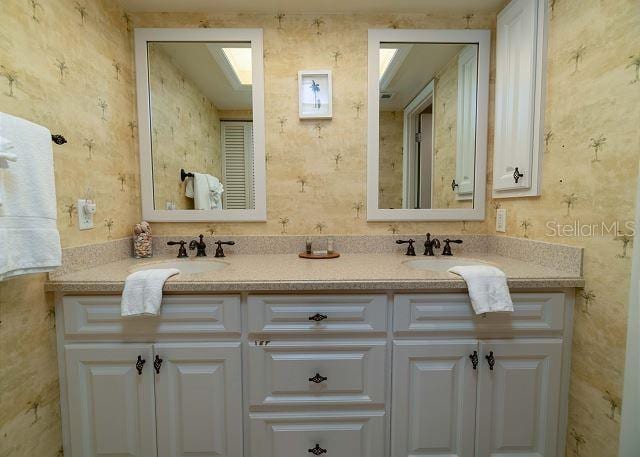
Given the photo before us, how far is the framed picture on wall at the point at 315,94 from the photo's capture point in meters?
1.50

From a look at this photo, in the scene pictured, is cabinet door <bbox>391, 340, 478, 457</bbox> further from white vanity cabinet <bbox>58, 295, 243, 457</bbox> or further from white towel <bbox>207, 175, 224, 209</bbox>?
white towel <bbox>207, 175, 224, 209</bbox>

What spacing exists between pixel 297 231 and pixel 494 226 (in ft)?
3.62

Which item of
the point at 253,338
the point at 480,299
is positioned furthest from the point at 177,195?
the point at 480,299

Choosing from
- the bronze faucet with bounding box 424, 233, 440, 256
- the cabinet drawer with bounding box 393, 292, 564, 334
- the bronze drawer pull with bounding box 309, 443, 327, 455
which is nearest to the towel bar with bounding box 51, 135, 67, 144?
the cabinet drawer with bounding box 393, 292, 564, 334

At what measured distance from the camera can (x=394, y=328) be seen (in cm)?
106

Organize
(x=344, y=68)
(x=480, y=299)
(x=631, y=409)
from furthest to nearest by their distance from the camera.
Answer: (x=344, y=68) → (x=480, y=299) → (x=631, y=409)

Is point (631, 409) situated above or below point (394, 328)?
below

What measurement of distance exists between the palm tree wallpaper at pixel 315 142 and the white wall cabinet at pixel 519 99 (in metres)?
0.05

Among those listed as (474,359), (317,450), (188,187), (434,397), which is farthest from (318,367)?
(188,187)

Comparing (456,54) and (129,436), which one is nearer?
(129,436)

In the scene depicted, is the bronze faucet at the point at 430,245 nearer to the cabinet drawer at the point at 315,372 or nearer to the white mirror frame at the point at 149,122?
the cabinet drawer at the point at 315,372

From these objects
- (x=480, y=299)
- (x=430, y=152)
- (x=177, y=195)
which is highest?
(x=430, y=152)

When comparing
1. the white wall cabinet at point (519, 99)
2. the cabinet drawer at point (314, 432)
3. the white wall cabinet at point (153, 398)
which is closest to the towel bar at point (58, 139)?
the white wall cabinet at point (153, 398)

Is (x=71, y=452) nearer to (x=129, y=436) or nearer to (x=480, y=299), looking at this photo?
(x=129, y=436)
